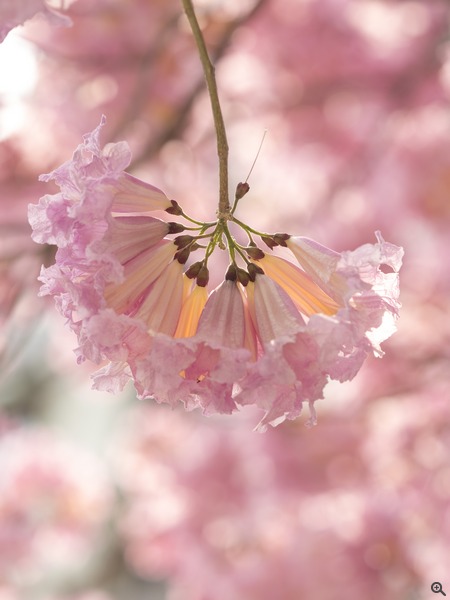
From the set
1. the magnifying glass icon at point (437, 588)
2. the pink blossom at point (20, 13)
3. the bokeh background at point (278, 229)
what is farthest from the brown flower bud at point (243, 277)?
the magnifying glass icon at point (437, 588)

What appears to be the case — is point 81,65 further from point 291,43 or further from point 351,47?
point 351,47

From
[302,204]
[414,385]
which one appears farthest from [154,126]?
[302,204]

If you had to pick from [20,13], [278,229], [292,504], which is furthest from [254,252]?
[292,504]

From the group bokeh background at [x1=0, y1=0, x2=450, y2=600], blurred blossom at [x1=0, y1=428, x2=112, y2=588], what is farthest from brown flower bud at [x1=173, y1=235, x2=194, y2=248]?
blurred blossom at [x1=0, y1=428, x2=112, y2=588]

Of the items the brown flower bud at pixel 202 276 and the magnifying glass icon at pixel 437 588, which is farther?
the magnifying glass icon at pixel 437 588

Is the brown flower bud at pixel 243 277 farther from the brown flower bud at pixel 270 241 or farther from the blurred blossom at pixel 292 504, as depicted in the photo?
the blurred blossom at pixel 292 504

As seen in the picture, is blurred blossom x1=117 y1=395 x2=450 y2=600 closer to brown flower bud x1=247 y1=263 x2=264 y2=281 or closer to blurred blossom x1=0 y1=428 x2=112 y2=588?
blurred blossom x1=0 y1=428 x2=112 y2=588

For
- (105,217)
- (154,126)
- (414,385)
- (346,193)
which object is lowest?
(105,217)
